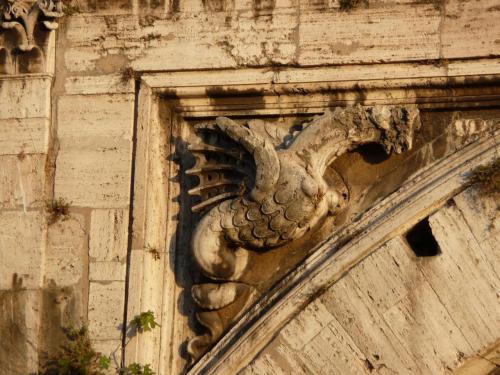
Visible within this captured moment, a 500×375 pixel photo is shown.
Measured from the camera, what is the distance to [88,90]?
7383 millimetres

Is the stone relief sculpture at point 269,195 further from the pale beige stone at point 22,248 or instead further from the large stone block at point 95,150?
the pale beige stone at point 22,248

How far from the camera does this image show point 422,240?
6.87 m

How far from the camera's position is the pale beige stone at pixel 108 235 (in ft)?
23.3

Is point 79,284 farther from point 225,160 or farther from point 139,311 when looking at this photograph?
point 225,160

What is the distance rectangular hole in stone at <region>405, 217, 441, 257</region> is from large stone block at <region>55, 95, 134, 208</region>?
5.58ft

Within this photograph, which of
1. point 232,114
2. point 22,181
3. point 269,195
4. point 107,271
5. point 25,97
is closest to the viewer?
point 269,195

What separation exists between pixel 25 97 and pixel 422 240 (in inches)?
102

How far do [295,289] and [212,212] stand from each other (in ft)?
2.17

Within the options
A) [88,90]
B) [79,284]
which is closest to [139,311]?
[79,284]

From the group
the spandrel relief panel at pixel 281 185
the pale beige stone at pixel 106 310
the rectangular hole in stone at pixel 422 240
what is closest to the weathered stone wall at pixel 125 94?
the pale beige stone at pixel 106 310

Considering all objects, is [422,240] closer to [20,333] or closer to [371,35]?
[371,35]

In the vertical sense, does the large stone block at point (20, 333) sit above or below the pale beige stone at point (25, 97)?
below

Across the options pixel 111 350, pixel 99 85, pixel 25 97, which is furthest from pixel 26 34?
pixel 111 350

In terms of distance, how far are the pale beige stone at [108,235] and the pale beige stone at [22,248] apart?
33cm
